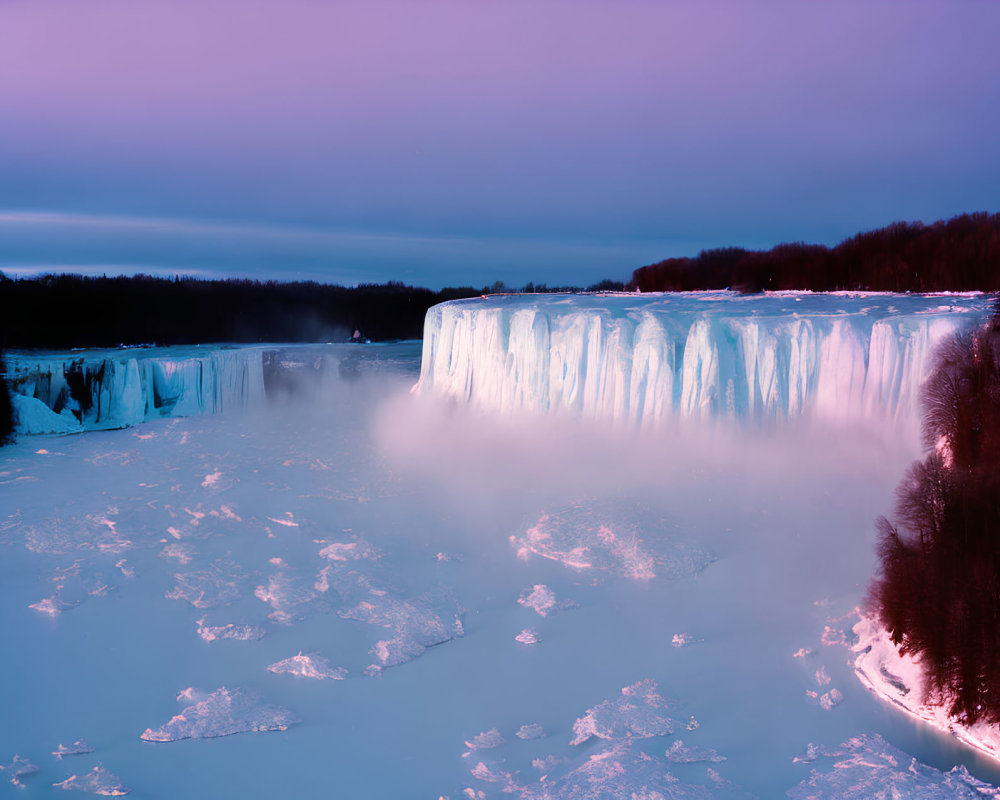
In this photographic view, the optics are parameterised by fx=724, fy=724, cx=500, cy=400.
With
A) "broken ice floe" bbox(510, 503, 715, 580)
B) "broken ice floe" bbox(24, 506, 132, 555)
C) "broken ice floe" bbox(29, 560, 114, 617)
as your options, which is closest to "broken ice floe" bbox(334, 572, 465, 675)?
"broken ice floe" bbox(510, 503, 715, 580)

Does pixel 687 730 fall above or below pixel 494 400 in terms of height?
below

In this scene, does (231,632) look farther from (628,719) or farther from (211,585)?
(628,719)

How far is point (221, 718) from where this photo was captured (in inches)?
249

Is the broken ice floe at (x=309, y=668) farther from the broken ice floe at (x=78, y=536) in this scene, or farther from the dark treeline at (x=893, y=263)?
the dark treeline at (x=893, y=263)

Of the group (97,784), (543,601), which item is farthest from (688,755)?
(97,784)

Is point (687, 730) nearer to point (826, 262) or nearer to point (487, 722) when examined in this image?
point (487, 722)

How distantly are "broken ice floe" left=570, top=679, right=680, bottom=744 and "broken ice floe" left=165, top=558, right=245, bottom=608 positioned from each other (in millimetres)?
4716

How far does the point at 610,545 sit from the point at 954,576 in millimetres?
4637

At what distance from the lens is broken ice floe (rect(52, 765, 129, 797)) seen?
17.7 feet

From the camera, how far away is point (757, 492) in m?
11.4

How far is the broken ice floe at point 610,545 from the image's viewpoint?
31.0 ft

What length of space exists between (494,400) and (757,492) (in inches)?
238

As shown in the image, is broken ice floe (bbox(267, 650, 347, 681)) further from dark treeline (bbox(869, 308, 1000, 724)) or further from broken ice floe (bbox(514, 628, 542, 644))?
dark treeline (bbox(869, 308, 1000, 724))

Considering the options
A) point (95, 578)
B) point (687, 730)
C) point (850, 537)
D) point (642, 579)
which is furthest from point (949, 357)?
point (95, 578)
